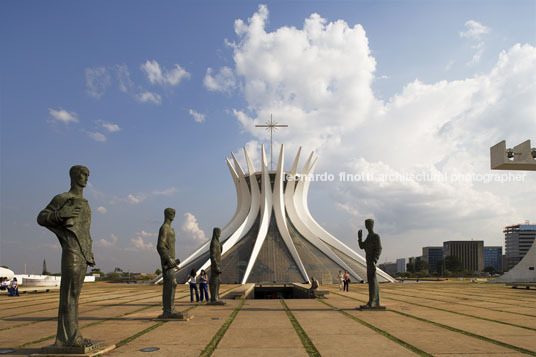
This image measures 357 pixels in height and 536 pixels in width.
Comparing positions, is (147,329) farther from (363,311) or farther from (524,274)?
(524,274)

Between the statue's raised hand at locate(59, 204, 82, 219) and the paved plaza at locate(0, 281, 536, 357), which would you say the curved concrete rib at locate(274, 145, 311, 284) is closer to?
the paved plaza at locate(0, 281, 536, 357)

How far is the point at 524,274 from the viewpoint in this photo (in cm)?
3603

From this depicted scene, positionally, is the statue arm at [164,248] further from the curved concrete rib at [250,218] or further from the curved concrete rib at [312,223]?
the curved concrete rib at [312,223]

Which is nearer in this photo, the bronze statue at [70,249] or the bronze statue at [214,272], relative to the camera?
the bronze statue at [70,249]

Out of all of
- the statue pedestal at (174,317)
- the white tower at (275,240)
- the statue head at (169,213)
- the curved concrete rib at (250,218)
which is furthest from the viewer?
the curved concrete rib at (250,218)

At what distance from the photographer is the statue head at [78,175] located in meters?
6.55

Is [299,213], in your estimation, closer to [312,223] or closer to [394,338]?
[312,223]

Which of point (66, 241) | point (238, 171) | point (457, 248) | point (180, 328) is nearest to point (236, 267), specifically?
point (238, 171)

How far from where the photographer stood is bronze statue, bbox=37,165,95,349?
612 centimetres

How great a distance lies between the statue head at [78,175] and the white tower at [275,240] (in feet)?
87.1

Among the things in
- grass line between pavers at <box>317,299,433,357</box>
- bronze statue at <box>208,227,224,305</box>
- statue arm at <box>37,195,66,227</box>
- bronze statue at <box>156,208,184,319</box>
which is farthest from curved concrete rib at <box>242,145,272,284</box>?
statue arm at <box>37,195,66,227</box>

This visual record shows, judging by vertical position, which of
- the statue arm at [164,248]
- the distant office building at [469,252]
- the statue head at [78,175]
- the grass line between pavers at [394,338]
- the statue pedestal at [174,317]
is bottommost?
the distant office building at [469,252]

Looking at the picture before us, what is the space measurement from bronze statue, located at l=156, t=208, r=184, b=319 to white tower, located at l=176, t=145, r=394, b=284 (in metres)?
22.7

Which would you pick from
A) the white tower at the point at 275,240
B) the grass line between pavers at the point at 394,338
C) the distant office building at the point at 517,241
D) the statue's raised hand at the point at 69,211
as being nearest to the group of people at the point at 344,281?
the white tower at the point at 275,240
